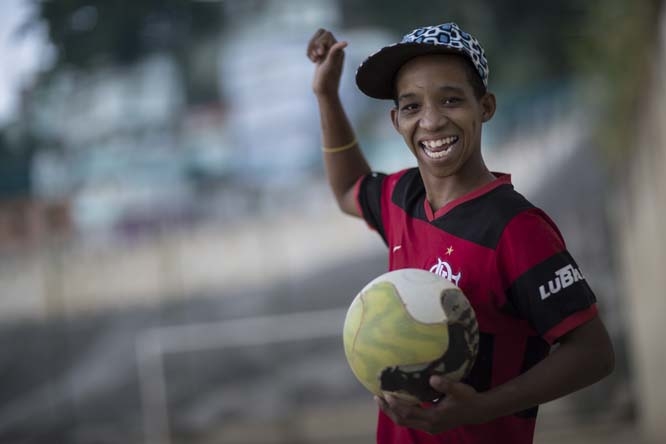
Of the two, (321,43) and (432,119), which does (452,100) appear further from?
(321,43)

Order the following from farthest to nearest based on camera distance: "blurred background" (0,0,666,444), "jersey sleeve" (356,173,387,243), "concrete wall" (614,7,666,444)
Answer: "blurred background" (0,0,666,444) → "concrete wall" (614,7,666,444) → "jersey sleeve" (356,173,387,243)

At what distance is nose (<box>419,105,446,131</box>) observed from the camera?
2.19 m

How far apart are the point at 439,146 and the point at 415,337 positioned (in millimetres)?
467

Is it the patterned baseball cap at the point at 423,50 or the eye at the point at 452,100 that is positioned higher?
the patterned baseball cap at the point at 423,50

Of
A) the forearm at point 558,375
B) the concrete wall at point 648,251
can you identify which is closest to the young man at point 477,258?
the forearm at point 558,375

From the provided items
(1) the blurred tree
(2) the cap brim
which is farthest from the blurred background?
(2) the cap brim

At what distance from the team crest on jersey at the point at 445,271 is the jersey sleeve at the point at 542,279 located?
0.39 feet

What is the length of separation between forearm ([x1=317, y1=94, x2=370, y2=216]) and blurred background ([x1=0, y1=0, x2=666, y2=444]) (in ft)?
26.2

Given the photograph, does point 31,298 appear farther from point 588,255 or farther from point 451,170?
point 451,170

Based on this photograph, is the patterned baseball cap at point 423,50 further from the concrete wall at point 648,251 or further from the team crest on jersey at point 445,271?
the concrete wall at point 648,251

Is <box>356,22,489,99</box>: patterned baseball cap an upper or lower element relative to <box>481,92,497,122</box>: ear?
upper

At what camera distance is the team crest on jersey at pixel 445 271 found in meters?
2.20

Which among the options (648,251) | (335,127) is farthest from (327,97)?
(648,251)

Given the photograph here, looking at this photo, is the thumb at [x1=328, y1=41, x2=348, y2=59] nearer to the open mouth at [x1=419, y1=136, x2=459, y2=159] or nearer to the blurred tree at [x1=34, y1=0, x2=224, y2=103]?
the open mouth at [x1=419, y1=136, x2=459, y2=159]
